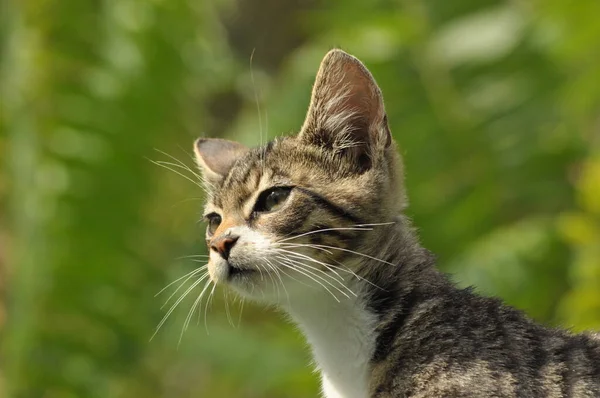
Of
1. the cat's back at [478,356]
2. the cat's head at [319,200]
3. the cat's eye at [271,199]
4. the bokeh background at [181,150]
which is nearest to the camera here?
the cat's back at [478,356]

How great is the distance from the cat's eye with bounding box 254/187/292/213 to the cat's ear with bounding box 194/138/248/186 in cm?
42

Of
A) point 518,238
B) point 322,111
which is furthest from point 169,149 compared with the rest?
point 322,111

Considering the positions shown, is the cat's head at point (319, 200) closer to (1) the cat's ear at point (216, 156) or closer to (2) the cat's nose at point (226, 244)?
(2) the cat's nose at point (226, 244)

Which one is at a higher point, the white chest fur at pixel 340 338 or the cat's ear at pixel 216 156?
the cat's ear at pixel 216 156

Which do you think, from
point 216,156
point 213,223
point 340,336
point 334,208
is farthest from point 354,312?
point 216,156

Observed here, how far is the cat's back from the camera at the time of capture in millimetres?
3074

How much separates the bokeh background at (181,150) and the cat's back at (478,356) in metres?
3.08

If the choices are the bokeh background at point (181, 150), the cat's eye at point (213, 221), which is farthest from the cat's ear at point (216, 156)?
the bokeh background at point (181, 150)

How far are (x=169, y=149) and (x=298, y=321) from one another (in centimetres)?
492

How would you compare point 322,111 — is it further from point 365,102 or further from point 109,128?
point 109,128

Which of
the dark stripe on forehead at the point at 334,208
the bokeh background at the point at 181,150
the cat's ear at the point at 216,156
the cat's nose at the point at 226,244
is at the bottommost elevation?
the cat's nose at the point at 226,244

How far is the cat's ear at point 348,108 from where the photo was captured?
3.40 m

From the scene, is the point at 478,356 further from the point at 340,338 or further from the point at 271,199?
the point at 271,199

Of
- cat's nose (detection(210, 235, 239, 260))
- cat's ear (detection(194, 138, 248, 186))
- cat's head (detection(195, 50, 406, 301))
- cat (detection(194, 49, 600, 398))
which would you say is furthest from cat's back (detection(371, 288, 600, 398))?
cat's ear (detection(194, 138, 248, 186))
